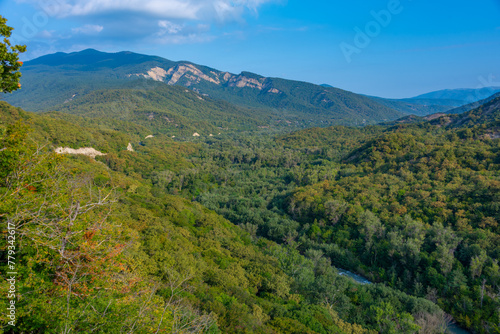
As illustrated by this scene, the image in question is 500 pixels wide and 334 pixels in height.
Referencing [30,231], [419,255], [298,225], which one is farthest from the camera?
[298,225]

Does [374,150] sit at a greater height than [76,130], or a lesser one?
greater

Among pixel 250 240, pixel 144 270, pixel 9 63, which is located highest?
pixel 9 63

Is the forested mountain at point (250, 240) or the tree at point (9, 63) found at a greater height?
the tree at point (9, 63)

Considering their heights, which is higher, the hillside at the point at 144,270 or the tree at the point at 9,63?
the tree at the point at 9,63

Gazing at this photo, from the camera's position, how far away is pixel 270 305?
22859 millimetres

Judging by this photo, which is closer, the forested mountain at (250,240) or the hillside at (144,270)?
the hillside at (144,270)

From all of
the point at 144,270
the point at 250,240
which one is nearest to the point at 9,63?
the point at 144,270

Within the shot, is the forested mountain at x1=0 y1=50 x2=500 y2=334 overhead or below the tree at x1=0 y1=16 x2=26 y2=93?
below

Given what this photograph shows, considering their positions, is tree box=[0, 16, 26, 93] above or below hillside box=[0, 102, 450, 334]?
above

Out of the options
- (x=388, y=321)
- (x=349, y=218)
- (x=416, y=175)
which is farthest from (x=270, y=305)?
(x=416, y=175)

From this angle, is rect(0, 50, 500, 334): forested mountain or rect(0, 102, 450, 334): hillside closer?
rect(0, 102, 450, 334): hillside

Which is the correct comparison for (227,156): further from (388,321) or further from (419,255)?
(388,321)

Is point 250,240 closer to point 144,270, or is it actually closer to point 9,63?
point 144,270

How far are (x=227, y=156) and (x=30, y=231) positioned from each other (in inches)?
4180
